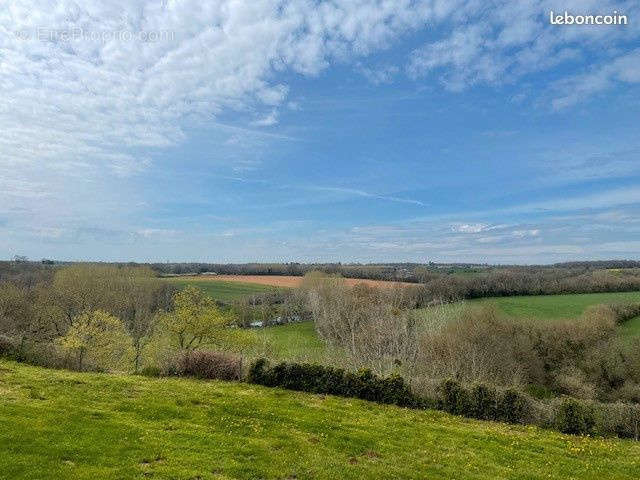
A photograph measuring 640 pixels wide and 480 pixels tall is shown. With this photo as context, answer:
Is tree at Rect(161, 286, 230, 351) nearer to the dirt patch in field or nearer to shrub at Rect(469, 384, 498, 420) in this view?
shrub at Rect(469, 384, 498, 420)

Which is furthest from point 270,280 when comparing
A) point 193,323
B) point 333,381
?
point 333,381

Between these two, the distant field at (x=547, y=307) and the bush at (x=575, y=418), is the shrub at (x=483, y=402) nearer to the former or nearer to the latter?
the bush at (x=575, y=418)

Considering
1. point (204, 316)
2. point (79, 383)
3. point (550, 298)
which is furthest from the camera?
point (550, 298)

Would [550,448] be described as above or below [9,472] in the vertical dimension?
below

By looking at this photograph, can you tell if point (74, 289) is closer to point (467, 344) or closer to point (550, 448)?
point (467, 344)

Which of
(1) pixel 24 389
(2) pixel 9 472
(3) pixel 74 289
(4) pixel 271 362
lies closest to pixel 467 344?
(4) pixel 271 362

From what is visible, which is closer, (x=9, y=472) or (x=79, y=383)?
(x=9, y=472)
